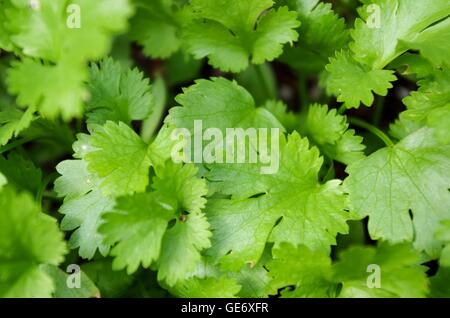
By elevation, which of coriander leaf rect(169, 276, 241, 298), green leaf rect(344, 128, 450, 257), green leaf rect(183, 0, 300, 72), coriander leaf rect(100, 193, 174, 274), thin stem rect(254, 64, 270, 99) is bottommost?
coriander leaf rect(169, 276, 241, 298)

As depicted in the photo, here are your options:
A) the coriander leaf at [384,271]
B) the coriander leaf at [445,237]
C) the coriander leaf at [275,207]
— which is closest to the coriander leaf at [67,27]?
the coriander leaf at [275,207]

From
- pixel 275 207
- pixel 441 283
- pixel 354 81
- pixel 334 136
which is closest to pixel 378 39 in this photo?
pixel 354 81

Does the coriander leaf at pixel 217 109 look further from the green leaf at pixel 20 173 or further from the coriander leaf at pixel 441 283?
the coriander leaf at pixel 441 283

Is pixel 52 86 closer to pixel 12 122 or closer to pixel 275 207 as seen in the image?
pixel 12 122

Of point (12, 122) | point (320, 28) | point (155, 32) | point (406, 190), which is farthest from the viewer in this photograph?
point (155, 32)

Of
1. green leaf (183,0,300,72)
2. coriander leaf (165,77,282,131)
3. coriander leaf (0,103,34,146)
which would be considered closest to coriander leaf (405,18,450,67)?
green leaf (183,0,300,72)

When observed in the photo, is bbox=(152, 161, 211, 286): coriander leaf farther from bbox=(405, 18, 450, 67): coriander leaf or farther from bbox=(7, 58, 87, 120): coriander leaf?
bbox=(405, 18, 450, 67): coriander leaf
